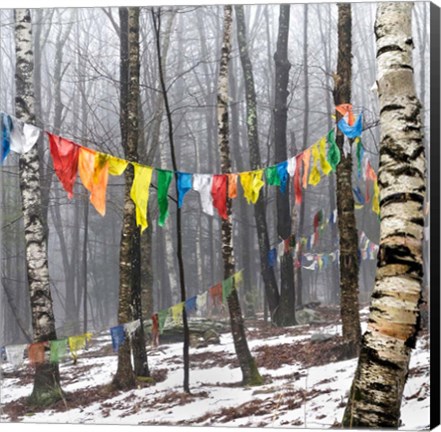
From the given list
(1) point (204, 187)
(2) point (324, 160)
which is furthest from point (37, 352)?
(2) point (324, 160)

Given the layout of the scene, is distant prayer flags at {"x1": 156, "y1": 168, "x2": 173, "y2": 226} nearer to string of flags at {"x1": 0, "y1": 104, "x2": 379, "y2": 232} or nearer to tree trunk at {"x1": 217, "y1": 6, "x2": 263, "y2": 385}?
string of flags at {"x1": 0, "y1": 104, "x2": 379, "y2": 232}

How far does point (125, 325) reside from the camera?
18.4 feet

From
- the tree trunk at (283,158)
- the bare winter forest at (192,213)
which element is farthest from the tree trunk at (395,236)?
the tree trunk at (283,158)

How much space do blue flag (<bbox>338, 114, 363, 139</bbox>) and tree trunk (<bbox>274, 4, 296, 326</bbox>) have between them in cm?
40

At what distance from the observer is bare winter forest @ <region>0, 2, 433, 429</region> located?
5199mm

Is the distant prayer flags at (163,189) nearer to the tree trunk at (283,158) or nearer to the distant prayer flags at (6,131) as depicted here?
the tree trunk at (283,158)

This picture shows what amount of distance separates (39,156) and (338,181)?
219cm

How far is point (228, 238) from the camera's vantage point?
5578mm

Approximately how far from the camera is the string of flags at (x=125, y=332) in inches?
214

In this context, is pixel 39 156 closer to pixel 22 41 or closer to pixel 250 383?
pixel 22 41

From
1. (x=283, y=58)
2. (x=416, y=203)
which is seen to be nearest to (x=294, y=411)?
(x=416, y=203)

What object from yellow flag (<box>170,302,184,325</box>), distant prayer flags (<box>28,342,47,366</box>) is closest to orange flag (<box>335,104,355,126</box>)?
yellow flag (<box>170,302,184,325</box>)

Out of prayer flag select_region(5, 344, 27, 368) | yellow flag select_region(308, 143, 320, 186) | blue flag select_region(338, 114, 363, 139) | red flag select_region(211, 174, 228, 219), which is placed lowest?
prayer flag select_region(5, 344, 27, 368)

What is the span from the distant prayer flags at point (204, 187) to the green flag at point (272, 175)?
0.39 meters
